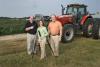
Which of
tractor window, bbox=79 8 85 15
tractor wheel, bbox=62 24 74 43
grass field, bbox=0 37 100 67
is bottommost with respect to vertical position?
grass field, bbox=0 37 100 67

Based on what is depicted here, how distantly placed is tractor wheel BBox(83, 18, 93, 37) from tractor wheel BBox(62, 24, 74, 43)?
1.80 m

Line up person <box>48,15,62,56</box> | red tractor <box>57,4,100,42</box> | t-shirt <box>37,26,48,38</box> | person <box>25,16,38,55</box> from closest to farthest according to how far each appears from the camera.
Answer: t-shirt <box>37,26,48,38</box>
person <box>48,15,62,56</box>
person <box>25,16,38,55</box>
red tractor <box>57,4,100,42</box>

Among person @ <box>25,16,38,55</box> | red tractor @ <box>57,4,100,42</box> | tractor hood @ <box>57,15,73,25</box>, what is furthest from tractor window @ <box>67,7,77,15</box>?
person @ <box>25,16,38,55</box>

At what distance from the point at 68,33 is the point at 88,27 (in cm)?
239

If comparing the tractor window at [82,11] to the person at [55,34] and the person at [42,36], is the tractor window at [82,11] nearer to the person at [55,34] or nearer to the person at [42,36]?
the person at [55,34]

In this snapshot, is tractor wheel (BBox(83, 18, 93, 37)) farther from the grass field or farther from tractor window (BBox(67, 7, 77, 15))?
the grass field

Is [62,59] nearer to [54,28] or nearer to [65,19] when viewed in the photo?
[54,28]

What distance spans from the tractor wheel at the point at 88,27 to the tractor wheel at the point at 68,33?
180 centimetres

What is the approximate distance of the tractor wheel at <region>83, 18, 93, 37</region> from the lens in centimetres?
2052

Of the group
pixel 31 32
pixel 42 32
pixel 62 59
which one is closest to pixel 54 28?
pixel 42 32

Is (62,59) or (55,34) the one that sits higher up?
(55,34)

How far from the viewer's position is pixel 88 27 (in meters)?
20.7

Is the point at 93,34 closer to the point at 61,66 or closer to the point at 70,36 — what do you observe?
the point at 70,36

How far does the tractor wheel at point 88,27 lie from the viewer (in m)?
20.5
